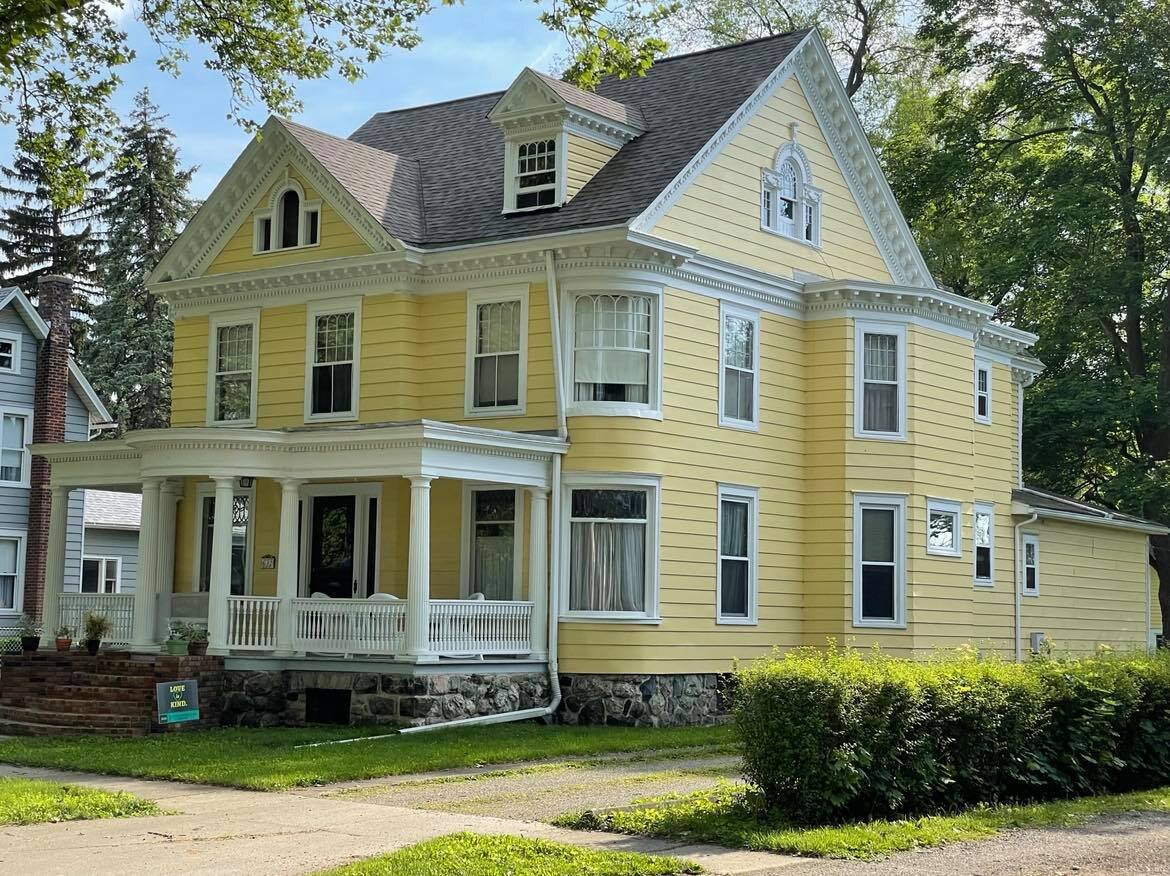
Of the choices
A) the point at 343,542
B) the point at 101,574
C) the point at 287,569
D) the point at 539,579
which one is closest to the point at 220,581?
the point at 287,569

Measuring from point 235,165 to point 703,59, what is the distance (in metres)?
8.15

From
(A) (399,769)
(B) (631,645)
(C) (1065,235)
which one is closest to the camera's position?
(A) (399,769)

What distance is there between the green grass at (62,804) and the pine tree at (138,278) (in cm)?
3334

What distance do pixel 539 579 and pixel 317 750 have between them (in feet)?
17.0

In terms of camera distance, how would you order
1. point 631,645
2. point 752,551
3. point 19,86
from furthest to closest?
point 752,551, point 631,645, point 19,86

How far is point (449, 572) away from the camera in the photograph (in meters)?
22.6

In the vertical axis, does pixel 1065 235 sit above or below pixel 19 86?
above

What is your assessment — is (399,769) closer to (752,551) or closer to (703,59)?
(752,551)

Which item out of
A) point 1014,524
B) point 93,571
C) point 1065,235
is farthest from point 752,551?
point 93,571

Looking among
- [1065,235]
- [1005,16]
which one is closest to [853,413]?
[1065,235]

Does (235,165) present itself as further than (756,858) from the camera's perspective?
Yes


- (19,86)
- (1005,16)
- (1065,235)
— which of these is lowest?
(19,86)

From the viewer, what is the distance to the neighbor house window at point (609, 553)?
21797 mm

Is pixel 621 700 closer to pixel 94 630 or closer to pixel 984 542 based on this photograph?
pixel 94 630
